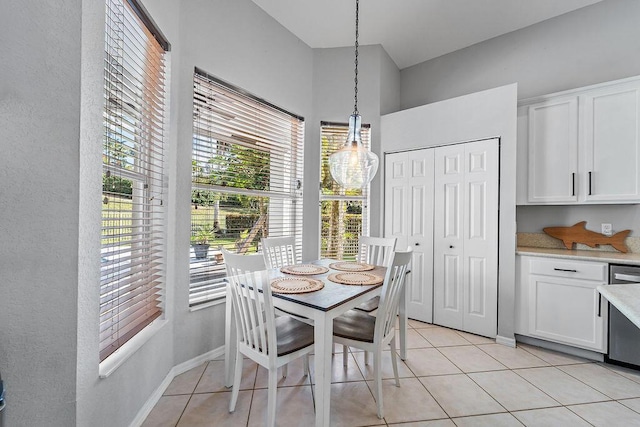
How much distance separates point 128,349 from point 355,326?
1.31 meters

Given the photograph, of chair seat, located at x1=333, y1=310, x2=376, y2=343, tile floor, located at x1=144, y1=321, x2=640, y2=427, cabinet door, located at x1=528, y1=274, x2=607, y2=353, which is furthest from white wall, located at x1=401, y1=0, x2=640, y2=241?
chair seat, located at x1=333, y1=310, x2=376, y2=343

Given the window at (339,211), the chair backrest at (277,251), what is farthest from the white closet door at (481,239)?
the chair backrest at (277,251)

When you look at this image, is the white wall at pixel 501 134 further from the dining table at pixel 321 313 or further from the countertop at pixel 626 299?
the dining table at pixel 321 313

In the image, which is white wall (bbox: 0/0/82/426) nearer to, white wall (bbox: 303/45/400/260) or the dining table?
the dining table

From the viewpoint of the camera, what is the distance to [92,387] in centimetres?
118

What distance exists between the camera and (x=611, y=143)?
235cm

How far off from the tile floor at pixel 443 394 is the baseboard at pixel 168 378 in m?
0.04

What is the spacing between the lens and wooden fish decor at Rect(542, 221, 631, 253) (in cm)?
247

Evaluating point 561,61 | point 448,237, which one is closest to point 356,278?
point 448,237

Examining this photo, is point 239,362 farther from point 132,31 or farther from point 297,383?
point 132,31

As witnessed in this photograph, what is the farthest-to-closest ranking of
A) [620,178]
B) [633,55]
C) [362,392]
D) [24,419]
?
1. [633,55]
2. [620,178]
3. [362,392]
4. [24,419]

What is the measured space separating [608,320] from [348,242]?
2326mm

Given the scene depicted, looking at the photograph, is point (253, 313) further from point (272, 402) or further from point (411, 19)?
point (411, 19)

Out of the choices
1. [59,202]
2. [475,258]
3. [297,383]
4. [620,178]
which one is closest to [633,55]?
[620,178]
